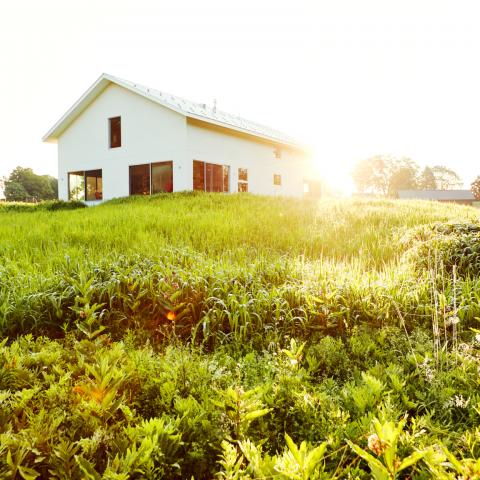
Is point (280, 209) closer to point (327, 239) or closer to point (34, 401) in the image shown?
point (327, 239)

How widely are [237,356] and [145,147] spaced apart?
15.7 meters

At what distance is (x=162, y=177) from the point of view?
A: 17188mm

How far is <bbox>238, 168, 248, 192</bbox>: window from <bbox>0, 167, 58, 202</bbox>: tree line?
5089 centimetres

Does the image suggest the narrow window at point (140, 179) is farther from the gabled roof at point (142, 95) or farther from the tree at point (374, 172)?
the tree at point (374, 172)

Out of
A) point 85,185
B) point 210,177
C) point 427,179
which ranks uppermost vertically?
point 427,179

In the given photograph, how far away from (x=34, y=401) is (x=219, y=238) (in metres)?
4.77

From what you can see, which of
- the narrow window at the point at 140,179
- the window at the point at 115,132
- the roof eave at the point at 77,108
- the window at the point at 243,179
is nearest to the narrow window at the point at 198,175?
the narrow window at the point at 140,179

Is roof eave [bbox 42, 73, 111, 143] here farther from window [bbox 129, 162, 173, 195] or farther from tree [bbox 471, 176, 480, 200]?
tree [bbox 471, 176, 480, 200]

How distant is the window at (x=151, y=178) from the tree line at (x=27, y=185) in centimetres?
4984

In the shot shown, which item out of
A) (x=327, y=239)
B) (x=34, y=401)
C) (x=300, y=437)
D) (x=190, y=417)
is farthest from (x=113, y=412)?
(x=327, y=239)

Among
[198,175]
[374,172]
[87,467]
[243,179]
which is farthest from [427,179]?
[87,467]

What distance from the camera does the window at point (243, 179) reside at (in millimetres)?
19891

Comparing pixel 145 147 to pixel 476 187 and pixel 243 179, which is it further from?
pixel 476 187

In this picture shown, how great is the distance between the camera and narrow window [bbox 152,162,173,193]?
17.0 metres
